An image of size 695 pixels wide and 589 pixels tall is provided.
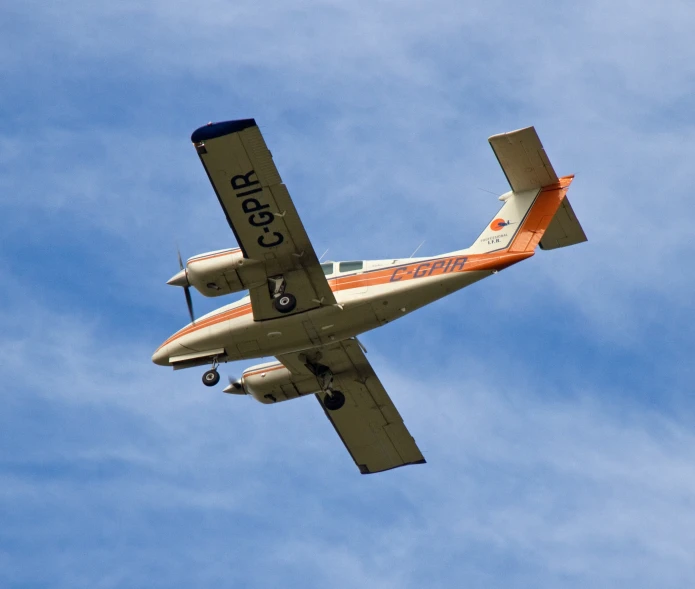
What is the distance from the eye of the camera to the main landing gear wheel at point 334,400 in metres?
39.4

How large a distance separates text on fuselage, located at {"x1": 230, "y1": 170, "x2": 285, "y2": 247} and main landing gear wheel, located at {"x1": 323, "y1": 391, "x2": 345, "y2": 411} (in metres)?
7.16

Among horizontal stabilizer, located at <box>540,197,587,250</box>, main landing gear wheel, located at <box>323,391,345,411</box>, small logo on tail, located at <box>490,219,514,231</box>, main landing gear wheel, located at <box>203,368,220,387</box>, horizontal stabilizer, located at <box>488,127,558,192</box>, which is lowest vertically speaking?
main landing gear wheel, located at <box>323,391,345,411</box>

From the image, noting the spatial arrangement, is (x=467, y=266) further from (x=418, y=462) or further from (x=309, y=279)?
(x=418, y=462)

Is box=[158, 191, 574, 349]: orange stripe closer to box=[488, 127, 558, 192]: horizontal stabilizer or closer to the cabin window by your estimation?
the cabin window

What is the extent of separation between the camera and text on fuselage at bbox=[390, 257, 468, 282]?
34.9m

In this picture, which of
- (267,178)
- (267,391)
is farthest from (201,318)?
(267,178)

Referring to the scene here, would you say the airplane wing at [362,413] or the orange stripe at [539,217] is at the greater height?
the orange stripe at [539,217]

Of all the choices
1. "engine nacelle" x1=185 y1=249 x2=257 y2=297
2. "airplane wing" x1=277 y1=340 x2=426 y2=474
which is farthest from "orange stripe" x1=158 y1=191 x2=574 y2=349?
"airplane wing" x1=277 y1=340 x2=426 y2=474

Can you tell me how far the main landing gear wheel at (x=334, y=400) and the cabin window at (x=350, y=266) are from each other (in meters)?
5.30

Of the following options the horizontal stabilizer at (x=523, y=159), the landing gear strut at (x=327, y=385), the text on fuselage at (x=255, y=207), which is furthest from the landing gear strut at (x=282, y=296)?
the horizontal stabilizer at (x=523, y=159)

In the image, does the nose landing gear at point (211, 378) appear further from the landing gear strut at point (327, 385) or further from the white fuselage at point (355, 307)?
the landing gear strut at point (327, 385)

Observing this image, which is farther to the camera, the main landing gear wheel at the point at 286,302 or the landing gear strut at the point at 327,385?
the landing gear strut at the point at 327,385

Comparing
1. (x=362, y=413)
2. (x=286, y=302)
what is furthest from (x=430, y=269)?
(x=362, y=413)

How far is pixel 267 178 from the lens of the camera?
107 feet
